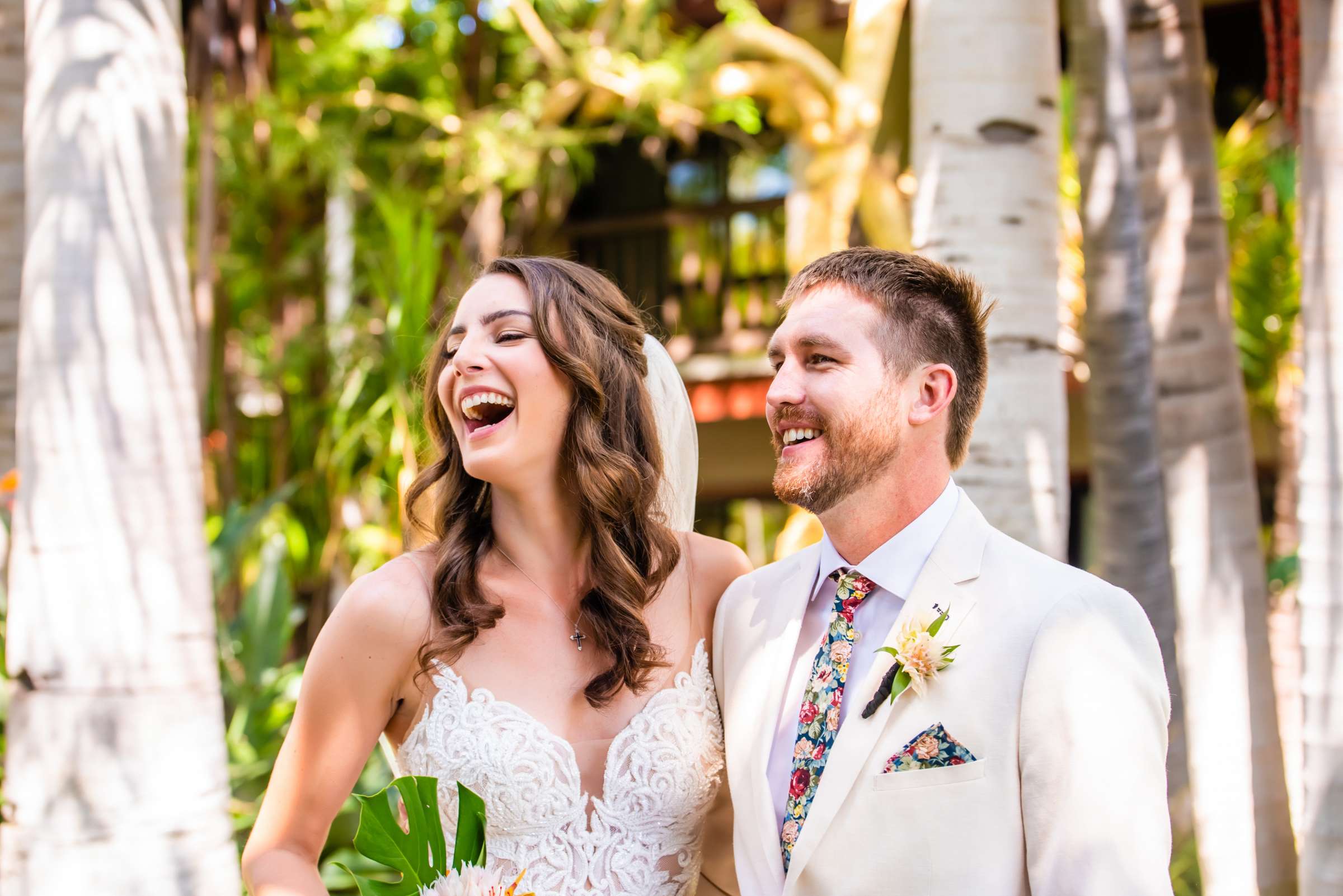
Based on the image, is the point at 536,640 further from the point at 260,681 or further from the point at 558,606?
the point at 260,681

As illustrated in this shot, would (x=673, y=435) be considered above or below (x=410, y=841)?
above

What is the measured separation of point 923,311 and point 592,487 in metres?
0.80

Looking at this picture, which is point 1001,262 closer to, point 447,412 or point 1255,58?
point 447,412

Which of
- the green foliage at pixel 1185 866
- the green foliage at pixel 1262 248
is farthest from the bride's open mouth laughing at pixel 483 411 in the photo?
the green foliage at pixel 1262 248

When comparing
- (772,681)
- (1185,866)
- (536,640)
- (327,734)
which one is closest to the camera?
(772,681)

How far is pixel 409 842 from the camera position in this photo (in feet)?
6.18

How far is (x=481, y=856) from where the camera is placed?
1983 mm

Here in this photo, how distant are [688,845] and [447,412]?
3.30 ft

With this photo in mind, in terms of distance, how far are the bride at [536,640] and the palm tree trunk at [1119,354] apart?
130 cm

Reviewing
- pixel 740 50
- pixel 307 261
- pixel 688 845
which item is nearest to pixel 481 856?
pixel 688 845

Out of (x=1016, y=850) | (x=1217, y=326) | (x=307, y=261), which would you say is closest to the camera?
(x=1016, y=850)

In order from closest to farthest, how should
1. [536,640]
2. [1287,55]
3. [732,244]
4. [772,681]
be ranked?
[772,681], [536,640], [1287,55], [732,244]

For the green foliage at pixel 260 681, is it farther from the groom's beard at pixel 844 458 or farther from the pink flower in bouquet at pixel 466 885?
the groom's beard at pixel 844 458

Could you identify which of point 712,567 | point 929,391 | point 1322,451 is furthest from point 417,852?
point 1322,451
